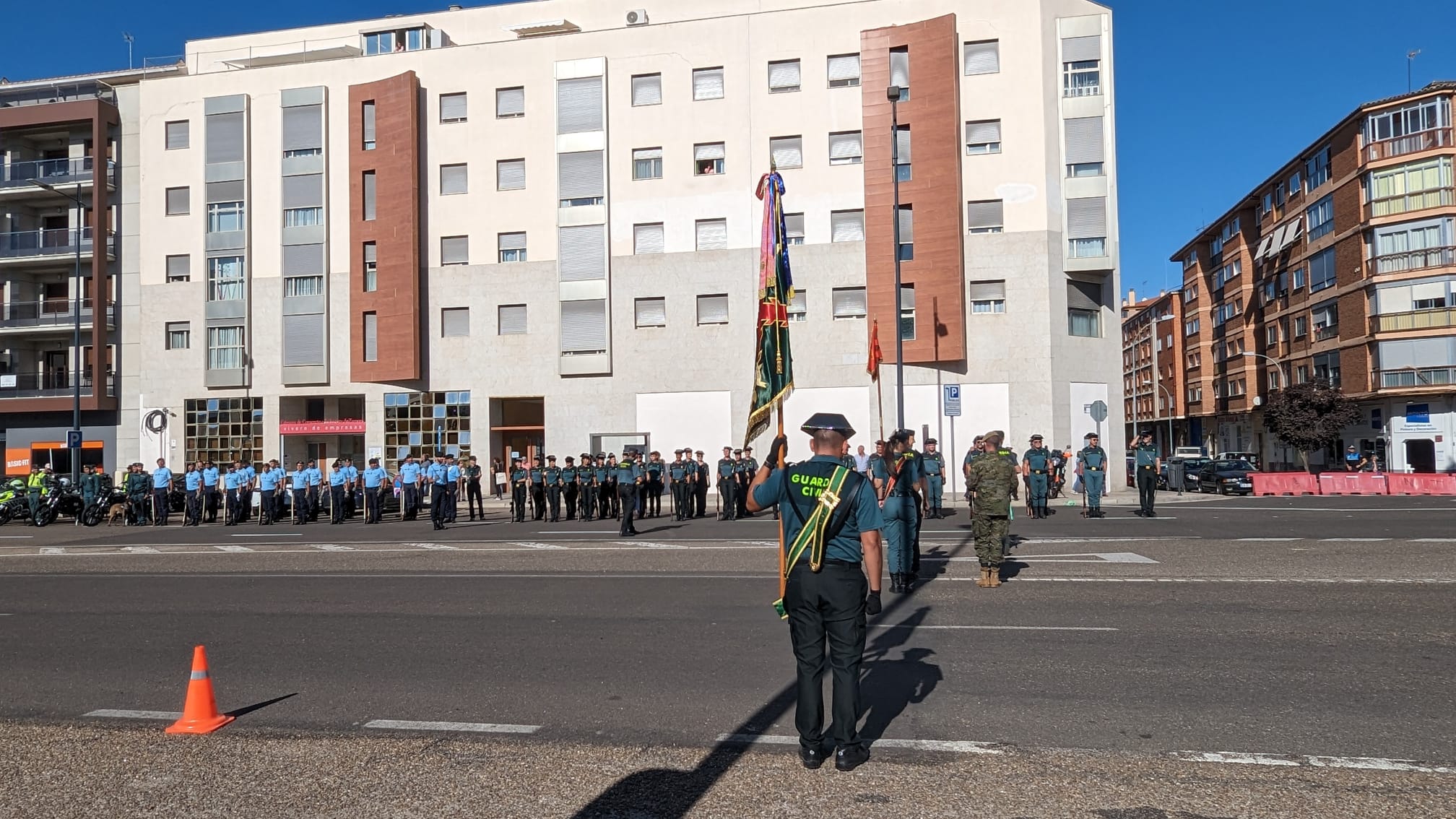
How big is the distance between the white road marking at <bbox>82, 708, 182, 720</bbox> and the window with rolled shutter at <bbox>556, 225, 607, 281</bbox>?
3179cm

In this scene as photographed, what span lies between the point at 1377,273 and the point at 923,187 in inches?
1023

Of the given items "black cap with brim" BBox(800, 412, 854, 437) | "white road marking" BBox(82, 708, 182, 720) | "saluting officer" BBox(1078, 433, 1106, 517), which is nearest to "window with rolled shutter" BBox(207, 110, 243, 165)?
"saluting officer" BBox(1078, 433, 1106, 517)

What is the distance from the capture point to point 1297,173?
186 feet

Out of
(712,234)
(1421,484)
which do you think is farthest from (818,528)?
(1421,484)

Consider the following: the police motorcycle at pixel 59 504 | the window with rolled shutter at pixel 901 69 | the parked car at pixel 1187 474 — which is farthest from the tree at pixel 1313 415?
the police motorcycle at pixel 59 504

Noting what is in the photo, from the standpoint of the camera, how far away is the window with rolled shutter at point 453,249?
→ 129ft

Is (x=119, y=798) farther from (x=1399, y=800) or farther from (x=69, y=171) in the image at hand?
(x=69, y=171)

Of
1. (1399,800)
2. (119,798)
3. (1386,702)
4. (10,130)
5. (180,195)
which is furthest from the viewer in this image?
(10,130)

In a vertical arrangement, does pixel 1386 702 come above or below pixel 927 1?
below

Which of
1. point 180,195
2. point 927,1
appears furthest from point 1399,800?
point 180,195

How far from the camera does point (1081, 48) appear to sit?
3544cm

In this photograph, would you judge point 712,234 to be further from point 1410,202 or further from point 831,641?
point 831,641

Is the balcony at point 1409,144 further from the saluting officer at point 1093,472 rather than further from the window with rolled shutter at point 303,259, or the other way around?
the window with rolled shutter at point 303,259

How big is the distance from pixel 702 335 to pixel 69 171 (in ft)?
92.9
